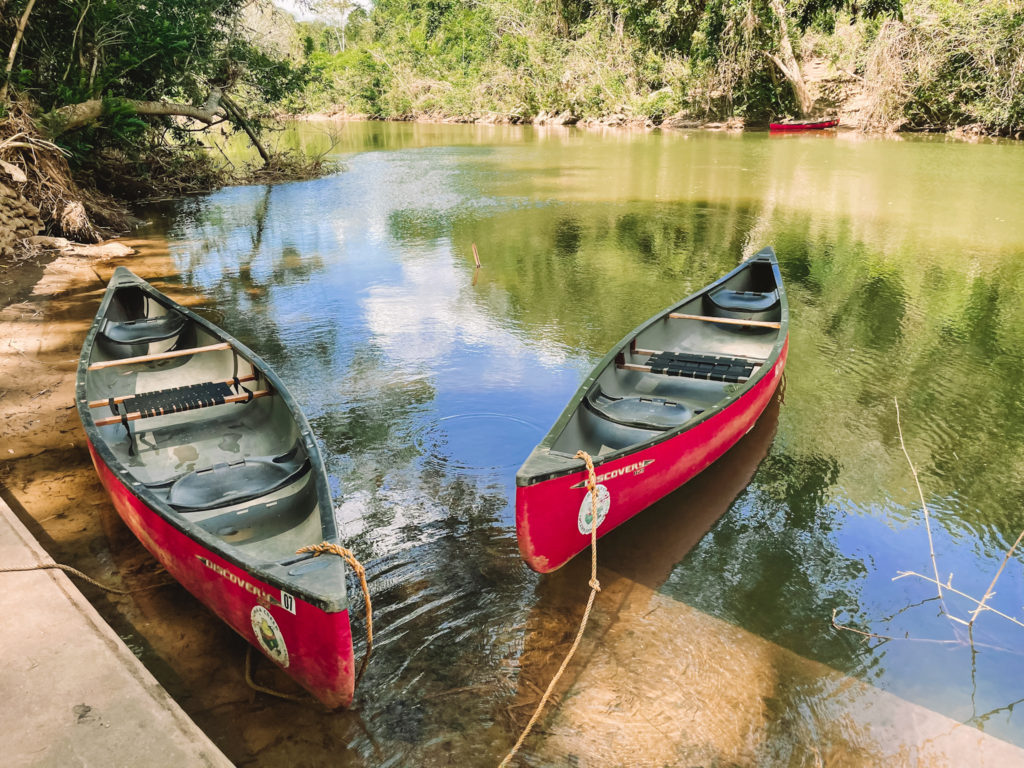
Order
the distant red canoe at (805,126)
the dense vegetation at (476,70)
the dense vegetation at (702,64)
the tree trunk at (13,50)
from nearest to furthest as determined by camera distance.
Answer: the tree trunk at (13,50) < the dense vegetation at (476,70) < the dense vegetation at (702,64) < the distant red canoe at (805,126)

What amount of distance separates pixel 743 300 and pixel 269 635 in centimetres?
611

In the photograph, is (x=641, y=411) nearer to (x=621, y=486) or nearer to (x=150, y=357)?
(x=621, y=486)

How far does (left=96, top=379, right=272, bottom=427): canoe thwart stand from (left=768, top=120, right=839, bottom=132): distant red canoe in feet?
101

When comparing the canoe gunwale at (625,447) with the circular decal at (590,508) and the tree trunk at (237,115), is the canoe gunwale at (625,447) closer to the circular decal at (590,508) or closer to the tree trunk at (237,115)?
the circular decal at (590,508)

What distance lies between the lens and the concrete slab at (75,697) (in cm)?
261

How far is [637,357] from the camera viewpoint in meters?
6.19

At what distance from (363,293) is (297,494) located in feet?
20.3

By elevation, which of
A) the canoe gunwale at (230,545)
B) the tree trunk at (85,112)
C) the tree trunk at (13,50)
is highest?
the tree trunk at (13,50)

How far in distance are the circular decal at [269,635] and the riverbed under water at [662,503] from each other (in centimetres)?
34

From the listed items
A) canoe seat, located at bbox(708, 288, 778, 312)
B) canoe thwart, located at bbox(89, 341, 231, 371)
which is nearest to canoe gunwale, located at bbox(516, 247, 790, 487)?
canoe seat, located at bbox(708, 288, 778, 312)

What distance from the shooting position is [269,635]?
3.12m

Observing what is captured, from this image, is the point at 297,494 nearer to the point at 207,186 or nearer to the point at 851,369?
the point at 851,369

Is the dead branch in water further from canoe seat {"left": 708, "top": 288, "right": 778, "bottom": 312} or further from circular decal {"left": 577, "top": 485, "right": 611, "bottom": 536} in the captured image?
circular decal {"left": 577, "top": 485, "right": 611, "bottom": 536}

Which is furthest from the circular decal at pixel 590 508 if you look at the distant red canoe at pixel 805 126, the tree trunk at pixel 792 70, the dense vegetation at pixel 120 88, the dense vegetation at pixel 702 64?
the tree trunk at pixel 792 70
